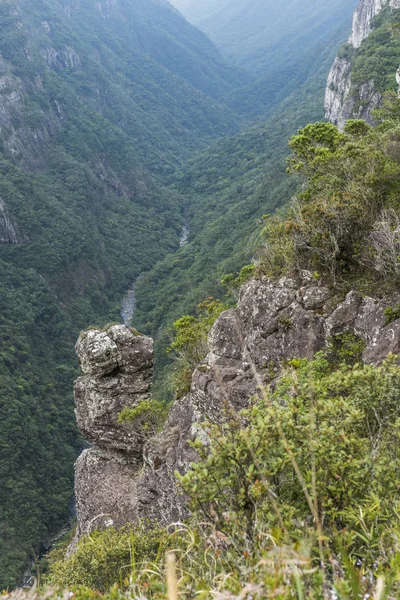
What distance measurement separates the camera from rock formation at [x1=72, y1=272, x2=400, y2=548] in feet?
44.2

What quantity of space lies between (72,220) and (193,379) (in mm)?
108031

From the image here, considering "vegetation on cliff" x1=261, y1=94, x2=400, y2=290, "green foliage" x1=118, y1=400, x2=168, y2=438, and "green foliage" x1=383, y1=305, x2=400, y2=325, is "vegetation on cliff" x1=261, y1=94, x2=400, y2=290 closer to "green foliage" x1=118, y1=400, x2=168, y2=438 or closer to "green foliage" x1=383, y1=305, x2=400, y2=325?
"green foliage" x1=383, y1=305, x2=400, y2=325

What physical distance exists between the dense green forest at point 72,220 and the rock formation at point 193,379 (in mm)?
33640

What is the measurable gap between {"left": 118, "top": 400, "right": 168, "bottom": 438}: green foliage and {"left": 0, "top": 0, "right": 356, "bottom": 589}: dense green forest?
35354mm

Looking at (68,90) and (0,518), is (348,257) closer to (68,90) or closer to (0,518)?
(0,518)

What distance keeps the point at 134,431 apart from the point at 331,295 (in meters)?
11.2

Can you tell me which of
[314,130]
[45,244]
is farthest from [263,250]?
[45,244]

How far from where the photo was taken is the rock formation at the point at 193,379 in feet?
44.2

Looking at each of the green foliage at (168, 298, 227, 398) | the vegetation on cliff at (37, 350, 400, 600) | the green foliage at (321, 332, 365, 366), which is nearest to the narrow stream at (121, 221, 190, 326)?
the green foliage at (168, 298, 227, 398)

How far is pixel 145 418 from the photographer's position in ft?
65.3

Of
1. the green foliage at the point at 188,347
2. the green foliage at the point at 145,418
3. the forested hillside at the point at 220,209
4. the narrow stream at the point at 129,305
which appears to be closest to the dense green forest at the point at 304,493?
the green foliage at the point at 188,347

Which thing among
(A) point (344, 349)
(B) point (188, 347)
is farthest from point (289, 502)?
(B) point (188, 347)

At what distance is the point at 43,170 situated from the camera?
131 meters

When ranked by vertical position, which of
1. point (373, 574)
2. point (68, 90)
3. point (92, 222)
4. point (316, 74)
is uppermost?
point (68, 90)
